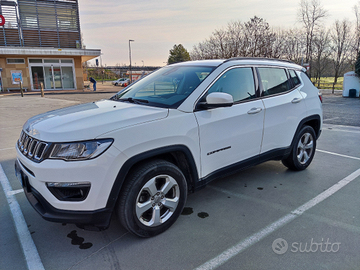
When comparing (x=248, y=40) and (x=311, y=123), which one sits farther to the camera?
(x=248, y=40)

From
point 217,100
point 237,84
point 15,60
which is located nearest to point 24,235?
point 217,100

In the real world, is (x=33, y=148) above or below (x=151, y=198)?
above

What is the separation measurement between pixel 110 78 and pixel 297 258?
7812 cm

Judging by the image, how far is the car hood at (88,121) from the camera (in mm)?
2402

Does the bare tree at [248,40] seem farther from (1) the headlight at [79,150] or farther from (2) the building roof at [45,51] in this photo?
(1) the headlight at [79,150]

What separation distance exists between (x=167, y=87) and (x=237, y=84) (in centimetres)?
89

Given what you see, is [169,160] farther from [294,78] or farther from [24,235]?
[294,78]

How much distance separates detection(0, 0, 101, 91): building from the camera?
27266 mm

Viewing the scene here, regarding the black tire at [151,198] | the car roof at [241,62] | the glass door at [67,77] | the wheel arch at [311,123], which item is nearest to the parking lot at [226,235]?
A: the black tire at [151,198]

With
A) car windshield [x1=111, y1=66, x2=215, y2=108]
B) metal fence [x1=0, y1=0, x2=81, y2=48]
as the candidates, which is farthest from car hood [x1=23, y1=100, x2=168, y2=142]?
metal fence [x1=0, y1=0, x2=81, y2=48]

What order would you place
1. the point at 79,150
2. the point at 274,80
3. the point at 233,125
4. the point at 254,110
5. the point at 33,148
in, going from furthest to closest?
1. the point at 274,80
2. the point at 254,110
3. the point at 233,125
4. the point at 33,148
5. the point at 79,150

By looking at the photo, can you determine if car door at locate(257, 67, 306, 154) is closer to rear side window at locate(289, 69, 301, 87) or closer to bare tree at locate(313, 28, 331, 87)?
rear side window at locate(289, 69, 301, 87)

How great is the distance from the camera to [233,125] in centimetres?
326

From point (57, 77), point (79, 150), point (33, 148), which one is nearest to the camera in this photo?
point (79, 150)
